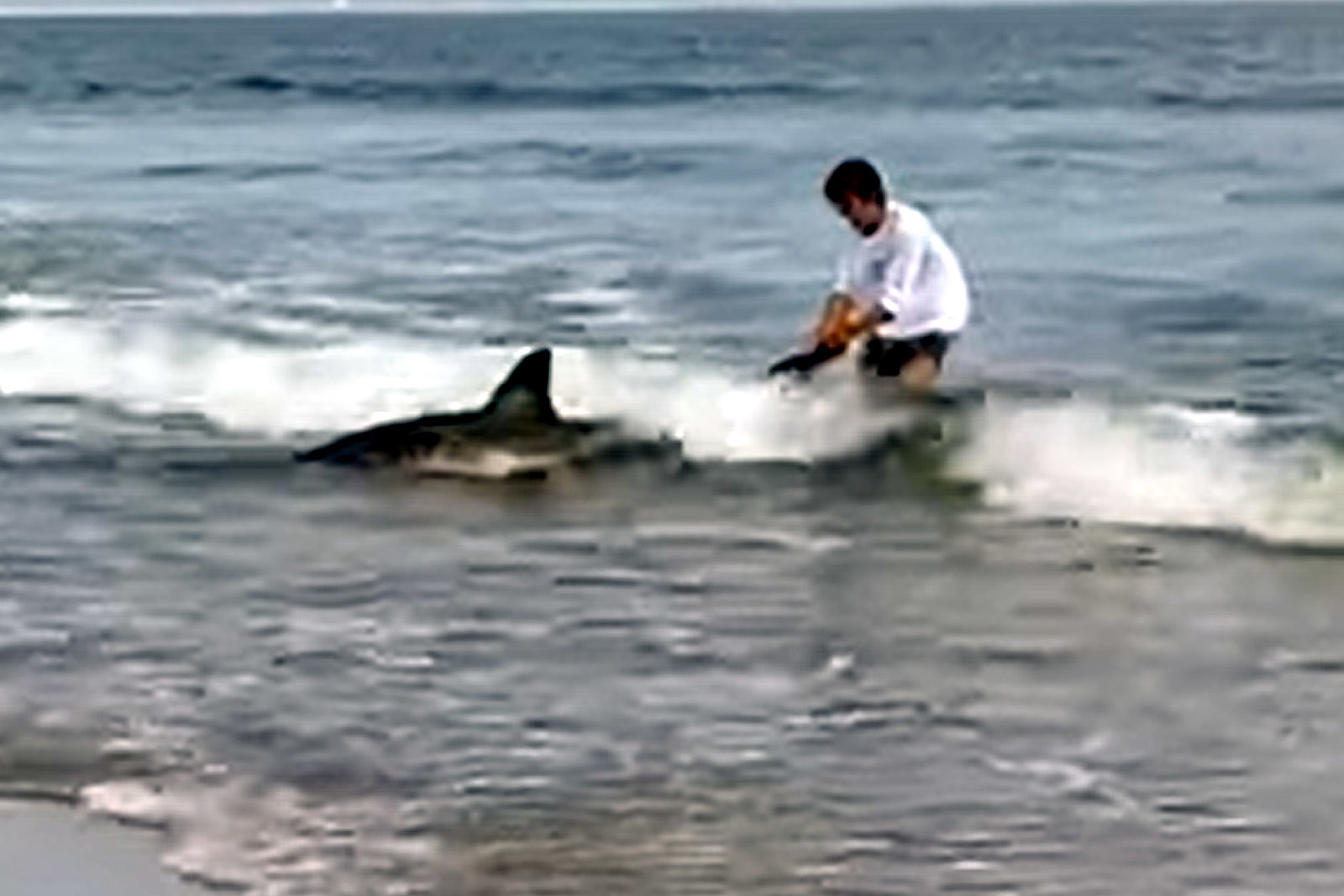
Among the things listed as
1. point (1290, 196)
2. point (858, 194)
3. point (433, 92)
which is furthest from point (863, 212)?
point (433, 92)

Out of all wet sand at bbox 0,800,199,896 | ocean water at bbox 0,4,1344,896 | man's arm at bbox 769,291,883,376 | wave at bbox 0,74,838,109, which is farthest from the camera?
wave at bbox 0,74,838,109

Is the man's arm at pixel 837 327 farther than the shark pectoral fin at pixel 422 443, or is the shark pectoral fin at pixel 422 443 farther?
the shark pectoral fin at pixel 422 443

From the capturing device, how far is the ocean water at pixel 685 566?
10.0 m

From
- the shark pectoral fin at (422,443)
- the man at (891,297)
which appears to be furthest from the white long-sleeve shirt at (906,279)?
the shark pectoral fin at (422,443)

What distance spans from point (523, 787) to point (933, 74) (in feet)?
268

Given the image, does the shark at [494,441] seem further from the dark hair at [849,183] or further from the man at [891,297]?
the dark hair at [849,183]

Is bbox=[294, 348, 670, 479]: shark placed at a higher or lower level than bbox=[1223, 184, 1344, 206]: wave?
higher

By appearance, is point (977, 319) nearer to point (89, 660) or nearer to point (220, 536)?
point (220, 536)

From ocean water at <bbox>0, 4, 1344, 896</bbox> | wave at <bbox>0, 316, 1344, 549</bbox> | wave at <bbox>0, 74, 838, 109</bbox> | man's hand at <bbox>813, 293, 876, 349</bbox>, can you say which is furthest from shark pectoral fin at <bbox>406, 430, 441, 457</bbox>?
wave at <bbox>0, 74, 838, 109</bbox>

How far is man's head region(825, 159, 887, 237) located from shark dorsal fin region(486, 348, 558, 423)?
1831 millimetres

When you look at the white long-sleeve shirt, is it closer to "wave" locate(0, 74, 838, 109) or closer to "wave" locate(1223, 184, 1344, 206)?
Answer: "wave" locate(1223, 184, 1344, 206)

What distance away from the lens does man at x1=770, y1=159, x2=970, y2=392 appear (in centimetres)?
1605

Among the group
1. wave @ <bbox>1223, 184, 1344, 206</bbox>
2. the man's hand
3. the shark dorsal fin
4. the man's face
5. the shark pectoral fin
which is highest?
the man's face

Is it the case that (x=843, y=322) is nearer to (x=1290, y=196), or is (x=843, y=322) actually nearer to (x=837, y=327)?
(x=837, y=327)
